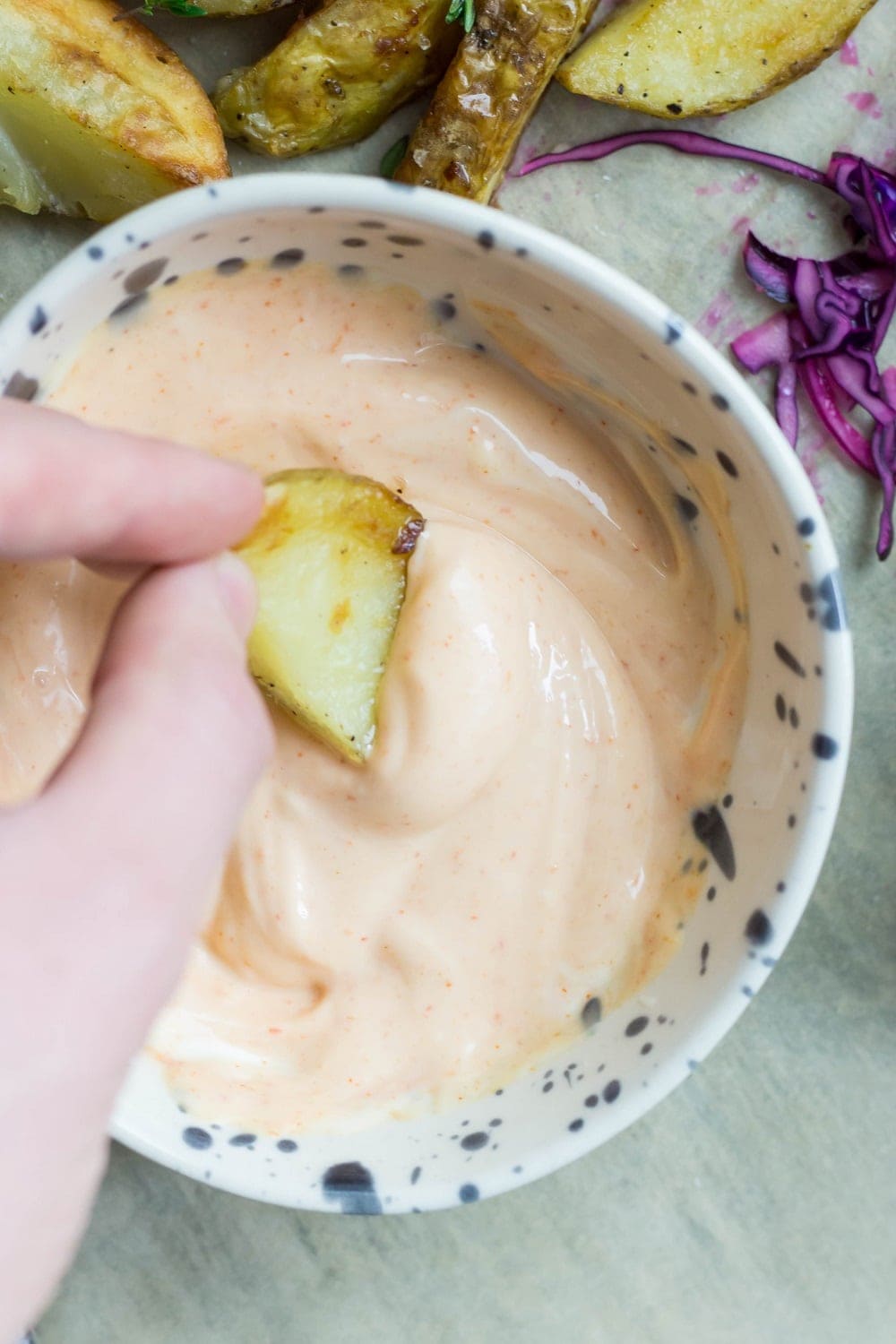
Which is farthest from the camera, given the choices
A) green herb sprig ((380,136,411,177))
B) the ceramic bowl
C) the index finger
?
green herb sprig ((380,136,411,177))

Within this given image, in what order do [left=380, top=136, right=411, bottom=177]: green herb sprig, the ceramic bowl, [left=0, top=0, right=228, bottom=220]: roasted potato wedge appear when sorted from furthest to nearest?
[left=380, top=136, right=411, bottom=177]: green herb sprig
[left=0, top=0, right=228, bottom=220]: roasted potato wedge
the ceramic bowl

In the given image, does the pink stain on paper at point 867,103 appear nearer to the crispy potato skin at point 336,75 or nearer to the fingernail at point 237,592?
the crispy potato skin at point 336,75

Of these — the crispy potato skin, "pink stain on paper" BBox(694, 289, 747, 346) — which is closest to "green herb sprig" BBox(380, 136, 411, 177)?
the crispy potato skin

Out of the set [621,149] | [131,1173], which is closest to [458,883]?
[131,1173]

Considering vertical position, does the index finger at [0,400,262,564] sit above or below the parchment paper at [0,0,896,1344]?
above

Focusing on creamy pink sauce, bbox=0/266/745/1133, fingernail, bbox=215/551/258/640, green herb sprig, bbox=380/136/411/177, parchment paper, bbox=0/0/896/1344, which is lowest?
parchment paper, bbox=0/0/896/1344

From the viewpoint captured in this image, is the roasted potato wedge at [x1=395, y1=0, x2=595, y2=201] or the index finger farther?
the roasted potato wedge at [x1=395, y1=0, x2=595, y2=201]

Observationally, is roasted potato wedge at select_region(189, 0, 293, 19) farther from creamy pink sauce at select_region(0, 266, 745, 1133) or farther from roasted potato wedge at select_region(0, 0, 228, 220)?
creamy pink sauce at select_region(0, 266, 745, 1133)
